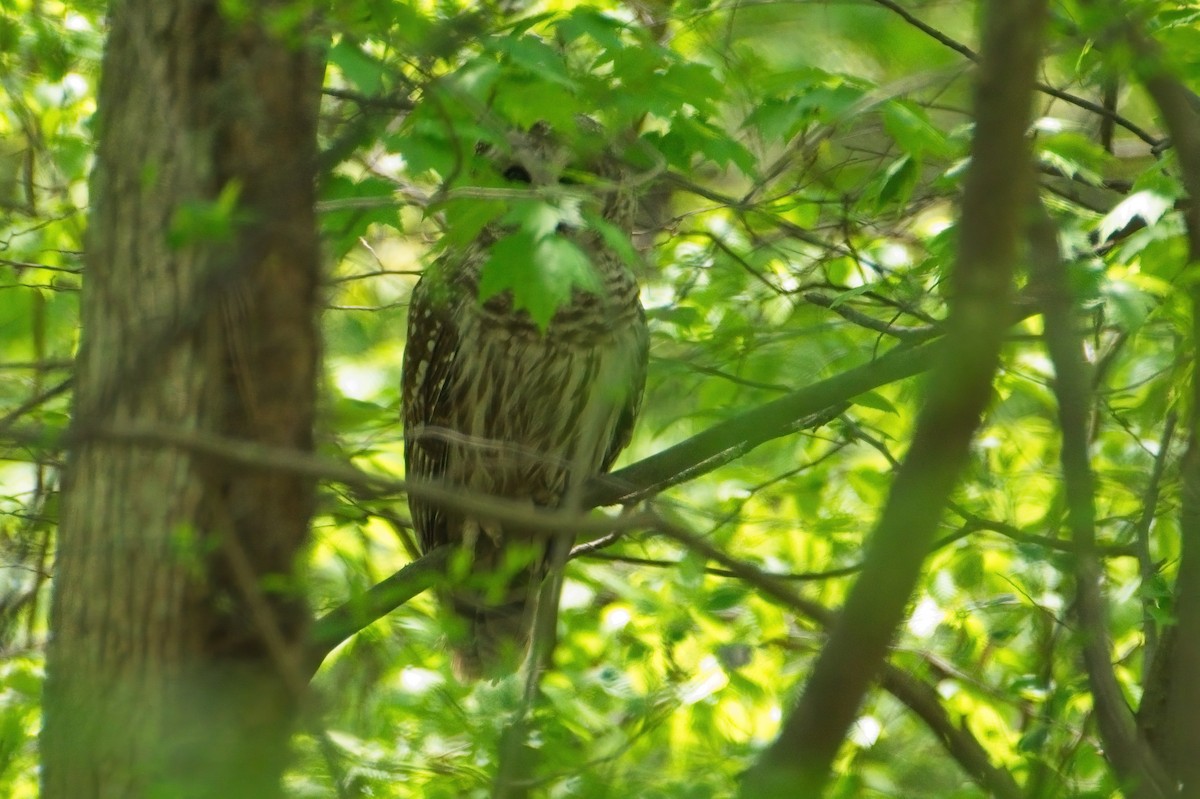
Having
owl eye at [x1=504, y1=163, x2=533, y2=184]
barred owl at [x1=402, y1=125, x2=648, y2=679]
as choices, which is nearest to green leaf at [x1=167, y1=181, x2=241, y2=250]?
owl eye at [x1=504, y1=163, x2=533, y2=184]

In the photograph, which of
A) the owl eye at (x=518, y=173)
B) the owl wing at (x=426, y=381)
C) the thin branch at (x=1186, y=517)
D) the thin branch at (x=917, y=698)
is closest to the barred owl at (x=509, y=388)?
the owl wing at (x=426, y=381)

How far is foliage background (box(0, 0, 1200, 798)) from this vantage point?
9.11ft

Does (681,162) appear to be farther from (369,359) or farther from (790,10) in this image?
(369,359)

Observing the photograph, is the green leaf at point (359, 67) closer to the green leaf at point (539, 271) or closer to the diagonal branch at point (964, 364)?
the green leaf at point (539, 271)

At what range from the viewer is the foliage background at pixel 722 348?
278 cm

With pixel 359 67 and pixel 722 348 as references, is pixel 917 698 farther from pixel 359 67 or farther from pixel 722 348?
pixel 722 348

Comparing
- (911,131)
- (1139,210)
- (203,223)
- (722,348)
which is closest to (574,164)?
(722,348)

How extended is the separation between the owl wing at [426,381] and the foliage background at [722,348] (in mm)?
150

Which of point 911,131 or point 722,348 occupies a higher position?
point 911,131

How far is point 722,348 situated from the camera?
3.99 metres

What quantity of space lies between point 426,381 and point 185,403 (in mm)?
2841

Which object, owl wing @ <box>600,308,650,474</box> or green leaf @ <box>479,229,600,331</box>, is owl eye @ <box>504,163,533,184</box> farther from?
green leaf @ <box>479,229,600,331</box>

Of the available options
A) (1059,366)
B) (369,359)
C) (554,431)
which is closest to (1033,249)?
(1059,366)

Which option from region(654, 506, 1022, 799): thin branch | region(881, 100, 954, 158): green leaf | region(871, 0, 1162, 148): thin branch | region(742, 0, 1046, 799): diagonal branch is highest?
region(871, 0, 1162, 148): thin branch
